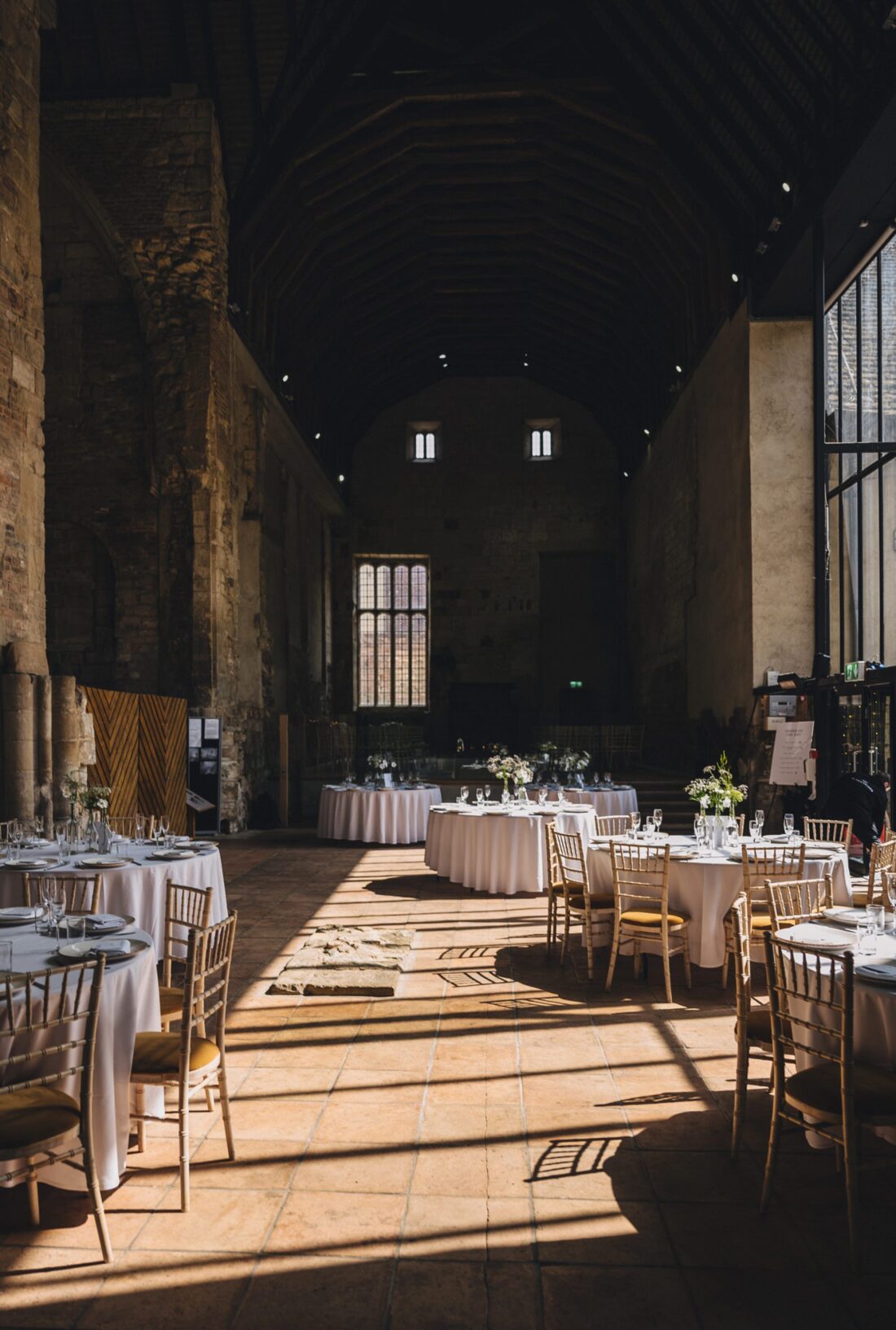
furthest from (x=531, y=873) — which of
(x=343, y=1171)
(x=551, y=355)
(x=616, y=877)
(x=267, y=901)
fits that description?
(x=551, y=355)

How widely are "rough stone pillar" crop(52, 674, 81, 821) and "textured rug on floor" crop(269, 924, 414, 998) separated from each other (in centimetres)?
245

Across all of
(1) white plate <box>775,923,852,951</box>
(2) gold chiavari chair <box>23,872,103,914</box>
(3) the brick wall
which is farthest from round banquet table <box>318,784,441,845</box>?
(1) white plate <box>775,923,852,951</box>

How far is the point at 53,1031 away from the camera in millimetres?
2938

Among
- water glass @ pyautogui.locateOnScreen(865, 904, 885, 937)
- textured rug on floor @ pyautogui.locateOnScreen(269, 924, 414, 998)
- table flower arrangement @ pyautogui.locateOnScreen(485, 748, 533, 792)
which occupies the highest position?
table flower arrangement @ pyautogui.locateOnScreen(485, 748, 533, 792)

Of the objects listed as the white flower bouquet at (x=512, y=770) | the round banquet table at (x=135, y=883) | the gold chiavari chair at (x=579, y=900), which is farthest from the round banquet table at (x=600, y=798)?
the round banquet table at (x=135, y=883)

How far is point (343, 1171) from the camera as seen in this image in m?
3.32

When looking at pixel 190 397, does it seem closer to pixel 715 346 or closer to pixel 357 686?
pixel 715 346

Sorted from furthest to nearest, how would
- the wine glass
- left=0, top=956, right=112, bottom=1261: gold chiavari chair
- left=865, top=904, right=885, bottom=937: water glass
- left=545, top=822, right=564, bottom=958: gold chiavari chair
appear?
left=545, top=822, right=564, bottom=958: gold chiavari chair
the wine glass
left=865, top=904, right=885, bottom=937: water glass
left=0, top=956, right=112, bottom=1261: gold chiavari chair

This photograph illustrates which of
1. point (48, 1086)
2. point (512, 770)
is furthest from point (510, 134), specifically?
point (48, 1086)

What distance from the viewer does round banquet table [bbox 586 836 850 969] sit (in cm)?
557

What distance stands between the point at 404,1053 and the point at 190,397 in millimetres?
9576

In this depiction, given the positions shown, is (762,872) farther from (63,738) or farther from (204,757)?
(204,757)

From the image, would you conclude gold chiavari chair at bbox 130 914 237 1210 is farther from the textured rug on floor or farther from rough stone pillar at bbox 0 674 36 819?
rough stone pillar at bbox 0 674 36 819

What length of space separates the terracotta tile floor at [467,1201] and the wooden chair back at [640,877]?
25.4 inches
